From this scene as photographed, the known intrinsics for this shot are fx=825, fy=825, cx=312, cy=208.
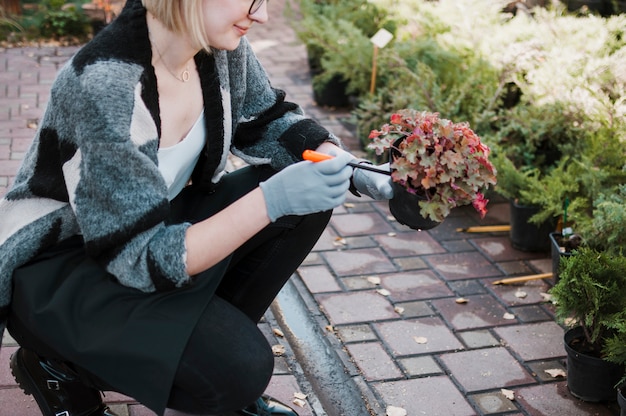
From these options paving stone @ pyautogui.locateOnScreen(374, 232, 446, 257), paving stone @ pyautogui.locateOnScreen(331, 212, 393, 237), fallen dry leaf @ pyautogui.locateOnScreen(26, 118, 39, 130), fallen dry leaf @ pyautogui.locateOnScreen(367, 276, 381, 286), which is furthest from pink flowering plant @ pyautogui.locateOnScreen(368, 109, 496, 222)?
fallen dry leaf @ pyautogui.locateOnScreen(26, 118, 39, 130)

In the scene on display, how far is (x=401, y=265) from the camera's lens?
11.6ft

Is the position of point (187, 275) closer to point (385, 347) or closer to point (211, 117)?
point (211, 117)

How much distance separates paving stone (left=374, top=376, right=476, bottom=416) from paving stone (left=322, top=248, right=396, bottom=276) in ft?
2.59

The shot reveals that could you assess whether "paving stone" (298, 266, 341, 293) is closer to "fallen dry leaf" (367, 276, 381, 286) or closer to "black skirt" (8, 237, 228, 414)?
"fallen dry leaf" (367, 276, 381, 286)

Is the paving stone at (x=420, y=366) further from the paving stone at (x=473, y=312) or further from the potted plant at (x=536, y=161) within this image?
the potted plant at (x=536, y=161)

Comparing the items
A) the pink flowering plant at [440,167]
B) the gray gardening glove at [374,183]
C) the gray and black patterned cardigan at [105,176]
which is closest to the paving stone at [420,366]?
the gray gardening glove at [374,183]

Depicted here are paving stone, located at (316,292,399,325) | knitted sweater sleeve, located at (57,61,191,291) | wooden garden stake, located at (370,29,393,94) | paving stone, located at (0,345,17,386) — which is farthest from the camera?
wooden garden stake, located at (370,29,393,94)

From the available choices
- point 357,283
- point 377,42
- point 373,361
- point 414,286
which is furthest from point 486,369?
point 377,42

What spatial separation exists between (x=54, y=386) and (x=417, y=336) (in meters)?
1.35

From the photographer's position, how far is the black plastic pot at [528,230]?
361cm

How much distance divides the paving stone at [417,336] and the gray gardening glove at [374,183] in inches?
30.8

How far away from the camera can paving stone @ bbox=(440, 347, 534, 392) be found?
2.76 metres

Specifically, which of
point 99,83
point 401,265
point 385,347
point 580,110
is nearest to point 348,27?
point 580,110

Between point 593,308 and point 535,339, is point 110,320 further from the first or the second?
point 535,339
